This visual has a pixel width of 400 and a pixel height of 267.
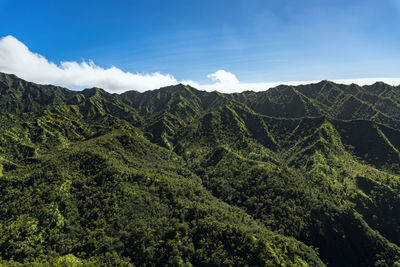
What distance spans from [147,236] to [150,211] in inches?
1015

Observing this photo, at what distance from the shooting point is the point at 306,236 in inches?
6289

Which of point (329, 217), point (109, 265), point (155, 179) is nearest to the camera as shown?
point (109, 265)

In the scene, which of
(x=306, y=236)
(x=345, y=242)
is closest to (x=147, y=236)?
(x=306, y=236)

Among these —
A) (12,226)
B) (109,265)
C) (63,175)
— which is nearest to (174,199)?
(109,265)

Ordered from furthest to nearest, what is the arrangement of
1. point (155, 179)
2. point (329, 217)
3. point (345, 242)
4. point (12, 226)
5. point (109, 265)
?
point (155, 179) < point (329, 217) < point (345, 242) < point (12, 226) < point (109, 265)

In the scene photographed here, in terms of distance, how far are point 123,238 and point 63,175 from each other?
279ft

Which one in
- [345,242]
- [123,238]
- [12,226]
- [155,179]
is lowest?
[345,242]

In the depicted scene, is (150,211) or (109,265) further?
(150,211)

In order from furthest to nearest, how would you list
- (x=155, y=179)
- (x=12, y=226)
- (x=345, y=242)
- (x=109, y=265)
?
(x=155, y=179) → (x=345, y=242) → (x=12, y=226) → (x=109, y=265)

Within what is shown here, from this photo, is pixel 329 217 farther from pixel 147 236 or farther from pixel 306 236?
pixel 147 236

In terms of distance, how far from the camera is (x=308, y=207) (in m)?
179

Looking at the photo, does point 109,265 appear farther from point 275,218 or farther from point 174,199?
point 275,218

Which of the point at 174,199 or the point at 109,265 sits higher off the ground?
the point at 174,199

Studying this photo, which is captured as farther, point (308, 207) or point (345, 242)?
point (308, 207)
